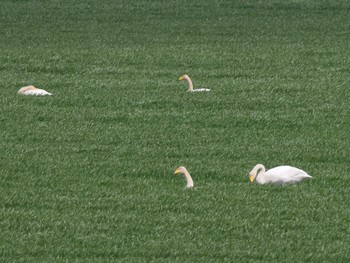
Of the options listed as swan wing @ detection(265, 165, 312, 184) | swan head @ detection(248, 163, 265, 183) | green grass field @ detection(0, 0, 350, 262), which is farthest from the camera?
swan head @ detection(248, 163, 265, 183)

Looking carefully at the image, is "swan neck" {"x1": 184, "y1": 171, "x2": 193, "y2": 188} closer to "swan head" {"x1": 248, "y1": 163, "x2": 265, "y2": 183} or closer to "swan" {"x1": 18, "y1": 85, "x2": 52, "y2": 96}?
"swan head" {"x1": 248, "y1": 163, "x2": 265, "y2": 183}

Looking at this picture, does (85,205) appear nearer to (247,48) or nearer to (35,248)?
(35,248)

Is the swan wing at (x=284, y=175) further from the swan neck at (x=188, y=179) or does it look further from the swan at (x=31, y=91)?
the swan at (x=31, y=91)

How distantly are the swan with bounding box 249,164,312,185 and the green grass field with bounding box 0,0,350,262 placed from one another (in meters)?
0.10

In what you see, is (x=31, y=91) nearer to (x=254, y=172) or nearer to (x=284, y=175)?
(x=254, y=172)

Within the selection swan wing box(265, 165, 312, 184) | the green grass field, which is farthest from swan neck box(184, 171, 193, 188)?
swan wing box(265, 165, 312, 184)

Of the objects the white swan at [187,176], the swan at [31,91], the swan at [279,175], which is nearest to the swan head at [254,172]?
the swan at [279,175]

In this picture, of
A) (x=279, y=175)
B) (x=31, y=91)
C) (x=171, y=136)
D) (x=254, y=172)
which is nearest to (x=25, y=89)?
(x=31, y=91)

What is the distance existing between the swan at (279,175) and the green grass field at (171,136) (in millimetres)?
97

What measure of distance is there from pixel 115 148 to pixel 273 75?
21.0 feet

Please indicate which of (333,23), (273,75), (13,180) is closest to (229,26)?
(333,23)

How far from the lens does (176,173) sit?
12.3m

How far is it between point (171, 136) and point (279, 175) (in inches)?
120

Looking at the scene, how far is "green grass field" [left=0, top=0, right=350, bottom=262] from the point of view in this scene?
9867 mm
